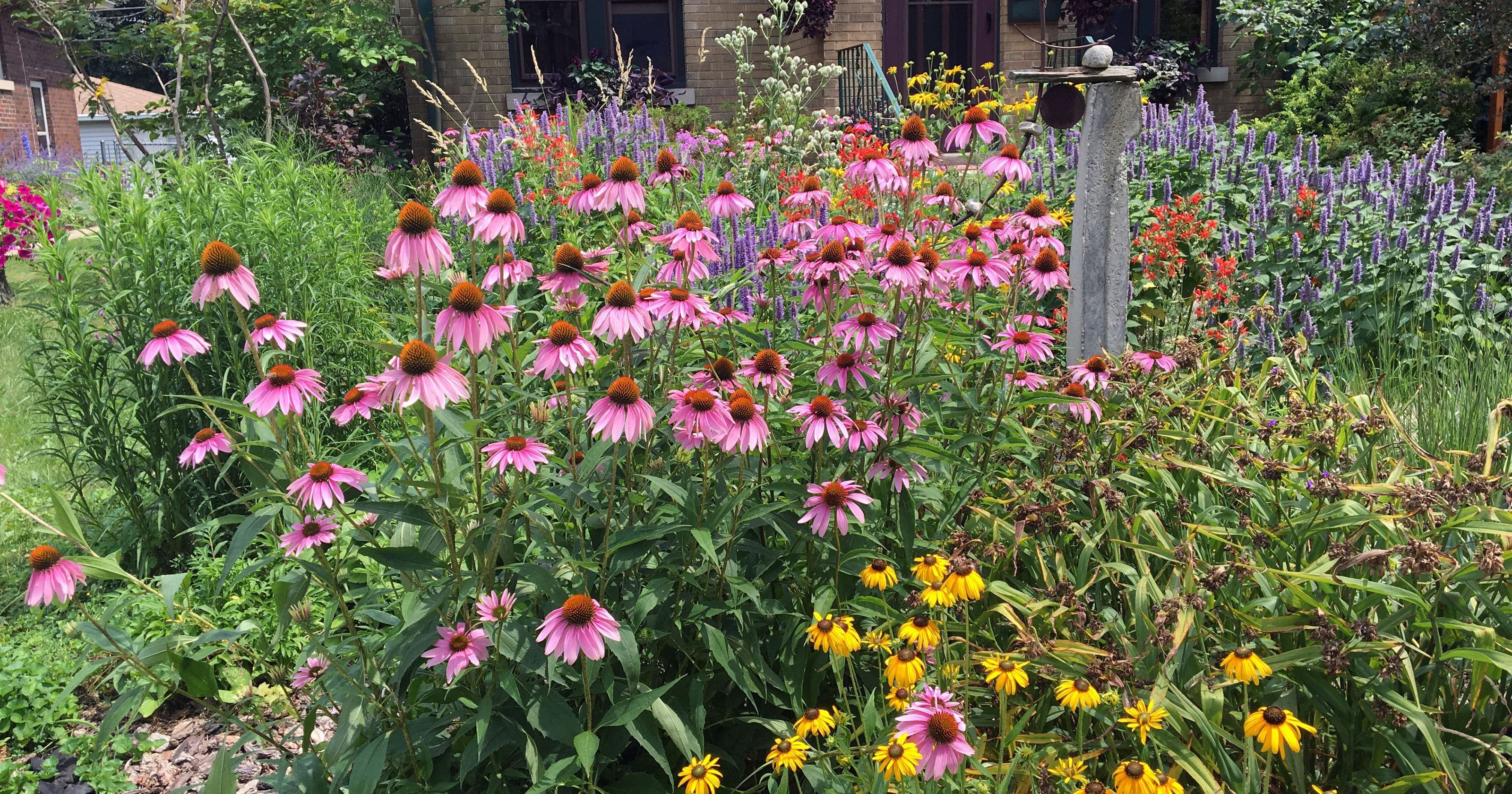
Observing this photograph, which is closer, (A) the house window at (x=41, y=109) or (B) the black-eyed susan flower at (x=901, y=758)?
(B) the black-eyed susan flower at (x=901, y=758)

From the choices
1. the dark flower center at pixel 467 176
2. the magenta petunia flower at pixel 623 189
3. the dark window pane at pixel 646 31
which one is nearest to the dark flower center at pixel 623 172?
the magenta petunia flower at pixel 623 189

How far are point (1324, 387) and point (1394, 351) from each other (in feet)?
1.11

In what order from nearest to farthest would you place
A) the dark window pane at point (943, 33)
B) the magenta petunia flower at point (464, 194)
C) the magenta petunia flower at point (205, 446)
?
1. the magenta petunia flower at point (464, 194)
2. the magenta petunia flower at point (205, 446)
3. the dark window pane at point (943, 33)

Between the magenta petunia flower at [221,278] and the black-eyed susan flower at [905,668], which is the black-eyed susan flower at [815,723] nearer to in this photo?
the black-eyed susan flower at [905,668]

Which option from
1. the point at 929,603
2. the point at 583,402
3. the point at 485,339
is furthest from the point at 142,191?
the point at 929,603

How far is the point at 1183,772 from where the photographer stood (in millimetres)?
1771

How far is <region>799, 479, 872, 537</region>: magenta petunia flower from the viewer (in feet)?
5.50

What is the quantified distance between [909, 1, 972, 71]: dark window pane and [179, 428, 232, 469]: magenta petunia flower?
39.4 ft

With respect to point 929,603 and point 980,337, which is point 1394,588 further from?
point 980,337

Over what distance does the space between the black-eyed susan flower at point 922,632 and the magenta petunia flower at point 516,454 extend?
60 cm

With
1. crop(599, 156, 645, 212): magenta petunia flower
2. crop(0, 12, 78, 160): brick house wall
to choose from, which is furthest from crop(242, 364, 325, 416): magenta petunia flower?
crop(0, 12, 78, 160): brick house wall

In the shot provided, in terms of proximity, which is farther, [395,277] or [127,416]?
[127,416]

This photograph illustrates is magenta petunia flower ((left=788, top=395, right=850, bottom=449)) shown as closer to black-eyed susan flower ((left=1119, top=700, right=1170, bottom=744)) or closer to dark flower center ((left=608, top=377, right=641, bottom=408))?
dark flower center ((left=608, top=377, right=641, bottom=408))

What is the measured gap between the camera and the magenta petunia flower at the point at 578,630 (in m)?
1.46
